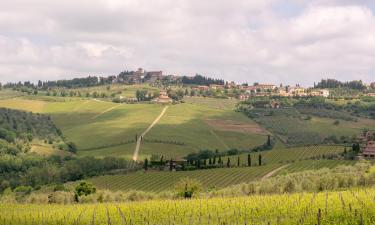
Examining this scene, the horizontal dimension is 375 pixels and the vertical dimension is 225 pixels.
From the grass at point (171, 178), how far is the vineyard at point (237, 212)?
1454 inches

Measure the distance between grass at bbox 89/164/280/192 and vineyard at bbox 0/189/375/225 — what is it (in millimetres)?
36932

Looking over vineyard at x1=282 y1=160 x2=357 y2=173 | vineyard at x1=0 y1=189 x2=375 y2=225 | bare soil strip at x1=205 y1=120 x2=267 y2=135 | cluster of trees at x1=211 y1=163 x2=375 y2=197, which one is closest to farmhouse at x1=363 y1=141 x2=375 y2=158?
vineyard at x1=282 y1=160 x2=357 y2=173

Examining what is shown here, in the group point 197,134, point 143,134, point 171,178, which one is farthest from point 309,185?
point 197,134

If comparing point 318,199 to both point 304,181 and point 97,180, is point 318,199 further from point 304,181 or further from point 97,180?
point 97,180

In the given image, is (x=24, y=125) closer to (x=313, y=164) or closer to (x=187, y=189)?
(x=313, y=164)

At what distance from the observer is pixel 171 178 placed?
9550 cm

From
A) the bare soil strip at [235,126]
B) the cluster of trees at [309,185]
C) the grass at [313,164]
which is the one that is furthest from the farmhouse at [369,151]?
the bare soil strip at [235,126]

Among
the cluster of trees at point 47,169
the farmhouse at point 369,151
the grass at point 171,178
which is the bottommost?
the cluster of trees at point 47,169

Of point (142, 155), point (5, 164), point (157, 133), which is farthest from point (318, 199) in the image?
point (157, 133)

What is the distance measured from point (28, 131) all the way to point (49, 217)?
4602 inches

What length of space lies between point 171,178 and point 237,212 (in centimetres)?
5493

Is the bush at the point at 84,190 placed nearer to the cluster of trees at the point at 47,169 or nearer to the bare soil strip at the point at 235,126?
the cluster of trees at the point at 47,169

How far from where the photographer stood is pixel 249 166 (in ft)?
338

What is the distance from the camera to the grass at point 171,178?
289 feet
